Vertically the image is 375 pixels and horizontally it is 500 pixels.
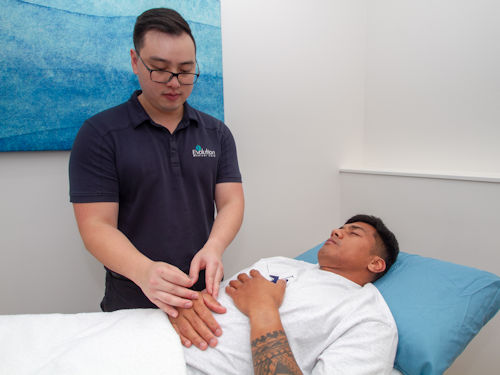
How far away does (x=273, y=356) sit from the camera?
78 centimetres

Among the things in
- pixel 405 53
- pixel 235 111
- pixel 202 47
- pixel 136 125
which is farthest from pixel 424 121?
pixel 136 125

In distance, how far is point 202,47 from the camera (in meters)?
1.53

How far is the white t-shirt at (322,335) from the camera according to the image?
826mm

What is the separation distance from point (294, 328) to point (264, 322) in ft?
0.42

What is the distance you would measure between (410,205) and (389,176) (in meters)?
0.20

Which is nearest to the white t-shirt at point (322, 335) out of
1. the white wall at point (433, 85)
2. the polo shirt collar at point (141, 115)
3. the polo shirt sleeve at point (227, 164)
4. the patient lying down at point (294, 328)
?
the patient lying down at point (294, 328)

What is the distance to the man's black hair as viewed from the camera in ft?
2.98

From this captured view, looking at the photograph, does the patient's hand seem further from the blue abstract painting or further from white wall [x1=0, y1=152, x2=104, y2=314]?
the blue abstract painting

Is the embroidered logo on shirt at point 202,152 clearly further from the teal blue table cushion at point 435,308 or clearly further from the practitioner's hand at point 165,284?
the teal blue table cushion at point 435,308

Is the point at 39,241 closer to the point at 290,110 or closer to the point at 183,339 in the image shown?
the point at 183,339

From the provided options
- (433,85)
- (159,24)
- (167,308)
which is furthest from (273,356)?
(433,85)

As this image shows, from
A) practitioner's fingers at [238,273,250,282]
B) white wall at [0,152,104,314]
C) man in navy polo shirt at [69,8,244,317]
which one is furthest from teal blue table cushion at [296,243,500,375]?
white wall at [0,152,104,314]

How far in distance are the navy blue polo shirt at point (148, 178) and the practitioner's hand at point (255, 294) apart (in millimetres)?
214

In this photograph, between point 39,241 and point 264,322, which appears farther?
point 39,241
